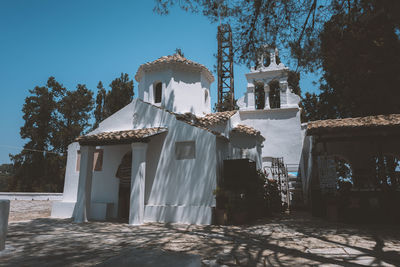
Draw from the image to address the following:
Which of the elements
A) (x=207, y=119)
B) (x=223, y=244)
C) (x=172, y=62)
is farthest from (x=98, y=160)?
(x=223, y=244)

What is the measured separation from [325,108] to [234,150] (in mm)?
13684

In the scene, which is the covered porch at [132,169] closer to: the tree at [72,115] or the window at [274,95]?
the window at [274,95]

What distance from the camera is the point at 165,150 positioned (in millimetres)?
9852

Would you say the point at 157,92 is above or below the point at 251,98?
below

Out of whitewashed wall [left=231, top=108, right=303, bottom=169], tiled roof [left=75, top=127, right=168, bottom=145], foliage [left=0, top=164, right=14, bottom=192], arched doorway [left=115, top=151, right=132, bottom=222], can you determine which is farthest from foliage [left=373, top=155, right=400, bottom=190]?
foliage [left=0, top=164, right=14, bottom=192]

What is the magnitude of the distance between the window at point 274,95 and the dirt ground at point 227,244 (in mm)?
9706

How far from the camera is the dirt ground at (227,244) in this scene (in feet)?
14.0

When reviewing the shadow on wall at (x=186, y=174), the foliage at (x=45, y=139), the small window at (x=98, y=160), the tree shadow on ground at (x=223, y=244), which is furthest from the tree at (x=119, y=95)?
the tree shadow on ground at (x=223, y=244)

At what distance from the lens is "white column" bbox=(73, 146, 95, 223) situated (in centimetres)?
927

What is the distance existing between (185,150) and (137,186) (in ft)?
7.43

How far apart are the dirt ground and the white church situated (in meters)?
1.67

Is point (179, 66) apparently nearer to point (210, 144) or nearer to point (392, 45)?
point (210, 144)

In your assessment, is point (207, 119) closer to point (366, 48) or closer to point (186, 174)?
point (186, 174)

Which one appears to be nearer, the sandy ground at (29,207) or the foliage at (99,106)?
the sandy ground at (29,207)
